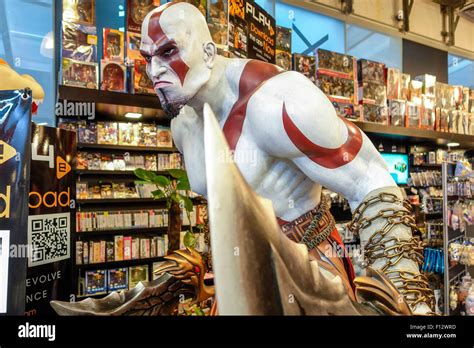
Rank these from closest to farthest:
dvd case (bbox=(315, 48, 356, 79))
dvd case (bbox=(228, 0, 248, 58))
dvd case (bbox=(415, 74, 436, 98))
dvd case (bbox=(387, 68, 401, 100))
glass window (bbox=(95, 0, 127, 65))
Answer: dvd case (bbox=(228, 0, 248, 58)) < glass window (bbox=(95, 0, 127, 65)) < dvd case (bbox=(315, 48, 356, 79)) < dvd case (bbox=(387, 68, 401, 100)) < dvd case (bbox=(415, 74, 436, 98))

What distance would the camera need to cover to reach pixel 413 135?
5230mm

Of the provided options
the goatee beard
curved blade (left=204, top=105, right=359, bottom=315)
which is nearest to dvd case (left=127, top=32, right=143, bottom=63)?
the goatee beard

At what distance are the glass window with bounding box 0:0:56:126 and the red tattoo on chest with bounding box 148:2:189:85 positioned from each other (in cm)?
327

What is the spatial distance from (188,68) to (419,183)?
5861 mm

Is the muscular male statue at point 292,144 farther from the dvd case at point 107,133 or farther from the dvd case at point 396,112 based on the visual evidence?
the dvd case at point 396,112

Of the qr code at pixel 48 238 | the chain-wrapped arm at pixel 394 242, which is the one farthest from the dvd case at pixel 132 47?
the chain-wrapped arm at pixel 394 242

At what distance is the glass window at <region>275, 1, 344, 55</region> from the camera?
4.75 m

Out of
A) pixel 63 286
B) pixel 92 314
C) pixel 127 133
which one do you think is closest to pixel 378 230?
pixel 92 314

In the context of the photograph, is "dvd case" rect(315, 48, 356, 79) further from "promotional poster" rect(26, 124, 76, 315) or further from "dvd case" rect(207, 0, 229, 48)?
"promotional poster" rect(26, 124, 76, 315)

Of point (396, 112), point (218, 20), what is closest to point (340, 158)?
point (218, 20)

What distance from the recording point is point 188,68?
27.3 inches

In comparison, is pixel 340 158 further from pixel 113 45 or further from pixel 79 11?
pixel 79 11

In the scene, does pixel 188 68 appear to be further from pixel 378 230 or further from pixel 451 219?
pixel 451 219
